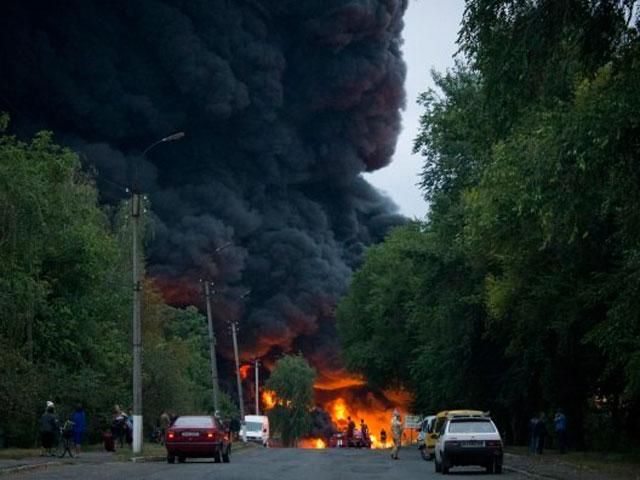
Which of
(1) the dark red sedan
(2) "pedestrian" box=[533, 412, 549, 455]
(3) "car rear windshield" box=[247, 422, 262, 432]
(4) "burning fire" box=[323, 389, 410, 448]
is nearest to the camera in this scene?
(1) the dark red sedan

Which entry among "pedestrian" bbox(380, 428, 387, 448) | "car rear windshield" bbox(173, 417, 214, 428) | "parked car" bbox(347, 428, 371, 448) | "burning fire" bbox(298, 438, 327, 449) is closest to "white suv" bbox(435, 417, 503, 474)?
"car rear windshield" bbox(173, 417, 214, 428)

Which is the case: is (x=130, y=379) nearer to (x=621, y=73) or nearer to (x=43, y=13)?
(x=621, y=73)

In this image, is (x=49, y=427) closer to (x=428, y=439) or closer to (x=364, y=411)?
(x=428, y=439)

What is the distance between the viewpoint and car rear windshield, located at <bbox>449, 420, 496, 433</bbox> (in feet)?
103

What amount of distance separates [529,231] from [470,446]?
234 inches

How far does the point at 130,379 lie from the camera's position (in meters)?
54.9

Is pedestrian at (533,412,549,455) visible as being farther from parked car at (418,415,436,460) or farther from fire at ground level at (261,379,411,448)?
fire at ground level at (261,379,411,448)

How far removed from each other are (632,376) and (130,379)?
30.7m

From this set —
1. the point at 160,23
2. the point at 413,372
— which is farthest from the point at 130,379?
the point at 160,23

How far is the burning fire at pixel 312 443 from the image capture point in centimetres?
9839

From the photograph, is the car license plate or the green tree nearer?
the car license plate

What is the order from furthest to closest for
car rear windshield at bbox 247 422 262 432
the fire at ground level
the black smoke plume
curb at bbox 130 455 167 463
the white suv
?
the fire at ground level, the black smoke plume, car rear windshield at bbox 247 422 262 432, curb at bbox 130 455 167 463, the white suv

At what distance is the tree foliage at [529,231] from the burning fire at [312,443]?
20.5 m

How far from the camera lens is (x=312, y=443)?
102m
